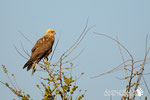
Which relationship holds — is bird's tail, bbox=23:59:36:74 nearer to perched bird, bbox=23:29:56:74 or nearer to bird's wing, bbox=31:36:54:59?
perched bird, bbox=23:29:56:74

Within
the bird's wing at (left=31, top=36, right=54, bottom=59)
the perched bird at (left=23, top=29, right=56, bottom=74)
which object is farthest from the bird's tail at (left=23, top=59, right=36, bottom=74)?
the bird's wing at (left=31, top=36, right=54, bottom=59)

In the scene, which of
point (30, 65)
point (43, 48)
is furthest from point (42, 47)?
point (30, 65)

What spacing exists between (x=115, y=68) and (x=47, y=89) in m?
1.67

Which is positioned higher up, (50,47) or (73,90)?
(50,47)

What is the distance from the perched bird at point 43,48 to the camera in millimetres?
7916

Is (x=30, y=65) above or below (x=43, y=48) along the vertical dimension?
below

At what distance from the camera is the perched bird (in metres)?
7.92

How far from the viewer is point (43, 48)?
838cm

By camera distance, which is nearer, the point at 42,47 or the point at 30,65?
the point at 30,65

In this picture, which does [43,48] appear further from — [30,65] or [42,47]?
[30,65]

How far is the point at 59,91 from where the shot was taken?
472 cm

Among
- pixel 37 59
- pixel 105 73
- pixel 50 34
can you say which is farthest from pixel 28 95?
pixel 50 34

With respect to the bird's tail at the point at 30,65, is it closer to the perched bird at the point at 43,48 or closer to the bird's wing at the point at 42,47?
the perched bird at the point at 43,48

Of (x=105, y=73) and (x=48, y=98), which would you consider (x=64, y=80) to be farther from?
(x=105, y=73)
